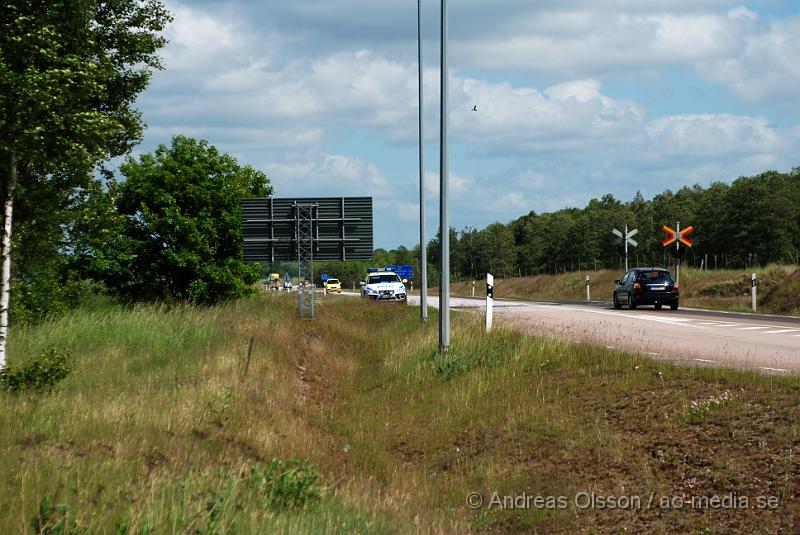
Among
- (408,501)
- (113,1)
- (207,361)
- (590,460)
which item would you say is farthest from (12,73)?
(113,1)

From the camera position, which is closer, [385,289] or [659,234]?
[385,289]

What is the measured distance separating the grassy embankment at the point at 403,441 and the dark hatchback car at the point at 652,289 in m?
20.2

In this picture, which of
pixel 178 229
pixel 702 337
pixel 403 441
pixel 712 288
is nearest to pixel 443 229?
pixel 702 337

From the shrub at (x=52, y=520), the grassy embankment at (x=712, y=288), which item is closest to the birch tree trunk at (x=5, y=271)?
the shrub at (x=52, y=520)

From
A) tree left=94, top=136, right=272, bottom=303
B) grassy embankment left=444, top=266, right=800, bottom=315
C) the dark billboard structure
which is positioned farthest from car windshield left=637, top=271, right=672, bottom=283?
tree left=94, top=136, right=272, bottom=303

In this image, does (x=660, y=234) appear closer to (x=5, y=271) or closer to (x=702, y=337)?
(x=702, y=337)

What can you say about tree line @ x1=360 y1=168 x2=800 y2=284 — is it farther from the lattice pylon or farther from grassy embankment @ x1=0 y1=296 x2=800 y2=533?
grassy embankment @ x1=0 y1=296 x2=800 y2=533

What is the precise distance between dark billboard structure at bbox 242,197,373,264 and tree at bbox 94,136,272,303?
9.76 feet

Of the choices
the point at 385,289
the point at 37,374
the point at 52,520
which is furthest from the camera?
the point at 385,289

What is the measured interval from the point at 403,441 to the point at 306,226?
986 inches

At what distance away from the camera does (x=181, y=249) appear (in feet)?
129

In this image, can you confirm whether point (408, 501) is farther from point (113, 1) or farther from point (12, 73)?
point (113, 1)

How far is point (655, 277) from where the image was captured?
37031 millimetres

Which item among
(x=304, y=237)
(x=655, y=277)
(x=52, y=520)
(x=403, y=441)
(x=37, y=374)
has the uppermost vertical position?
(x=304, y=237)
